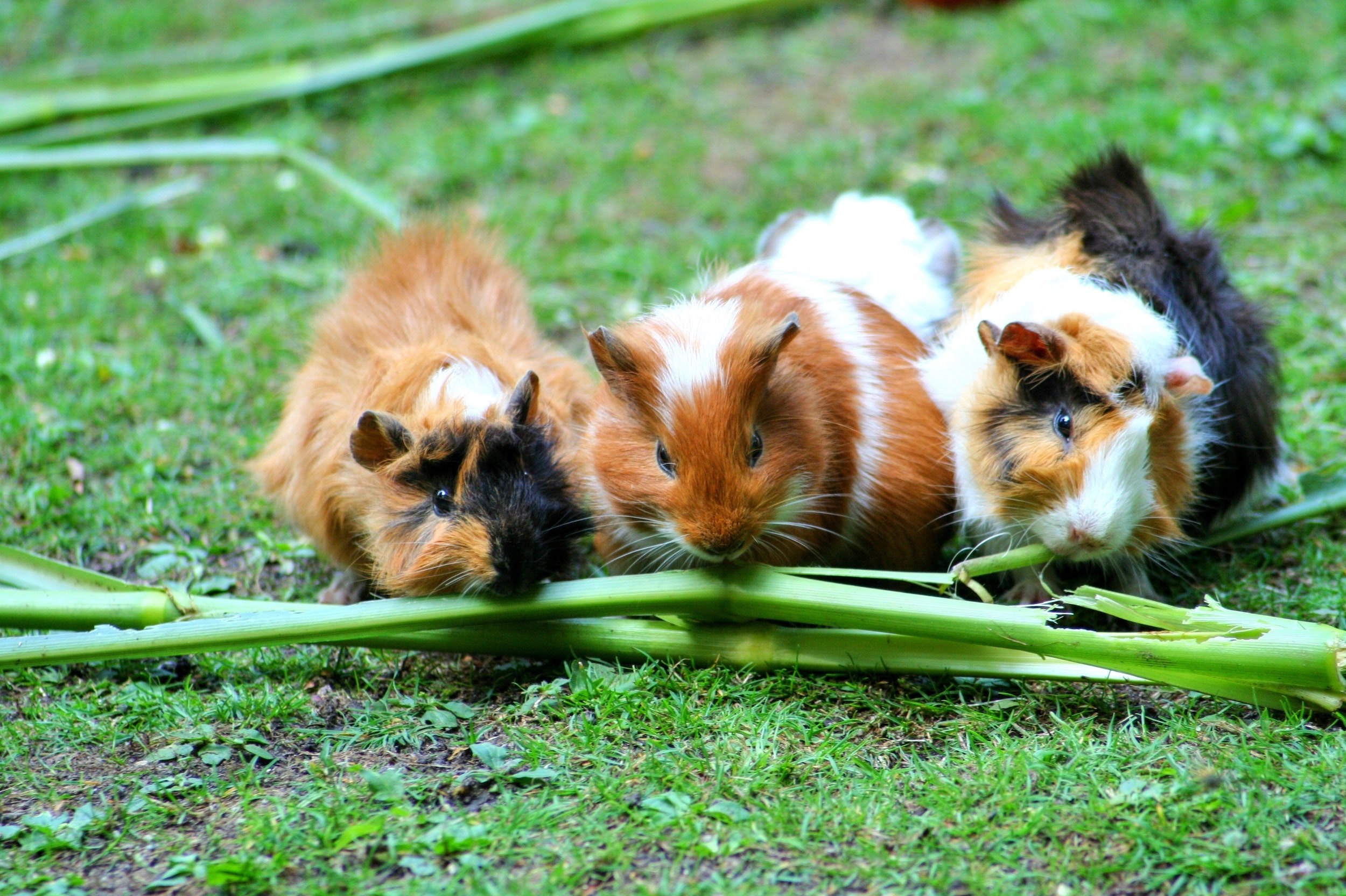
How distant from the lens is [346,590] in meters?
3.45

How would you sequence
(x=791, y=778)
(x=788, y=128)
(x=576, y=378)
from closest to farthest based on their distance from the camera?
(x=791, y=778) < (x=576, y=378) < (x=788, y=128)

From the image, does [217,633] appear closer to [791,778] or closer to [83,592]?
[83,592]

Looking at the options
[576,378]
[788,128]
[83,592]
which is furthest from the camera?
[788,128]

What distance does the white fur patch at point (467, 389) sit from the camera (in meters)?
2.99

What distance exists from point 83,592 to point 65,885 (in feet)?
3.01

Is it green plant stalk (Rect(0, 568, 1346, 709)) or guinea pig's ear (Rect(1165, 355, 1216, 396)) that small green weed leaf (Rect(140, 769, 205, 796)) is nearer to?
green plant stalk (Rect(0, 568, 1346, 709))

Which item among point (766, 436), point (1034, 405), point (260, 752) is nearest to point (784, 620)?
point (766, 436)

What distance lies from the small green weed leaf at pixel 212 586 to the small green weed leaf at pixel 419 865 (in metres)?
1.40

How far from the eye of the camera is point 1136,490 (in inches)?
111

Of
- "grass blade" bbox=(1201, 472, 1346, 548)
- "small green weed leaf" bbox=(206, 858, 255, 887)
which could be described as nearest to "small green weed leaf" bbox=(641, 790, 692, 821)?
"small green weed leaf" bbox=(206, 858, 255, 887)

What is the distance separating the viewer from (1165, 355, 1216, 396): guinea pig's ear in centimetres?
285

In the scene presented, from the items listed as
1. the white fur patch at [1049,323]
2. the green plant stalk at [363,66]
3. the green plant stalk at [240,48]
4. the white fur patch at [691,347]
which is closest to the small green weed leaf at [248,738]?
the white fur patch at [691,347]

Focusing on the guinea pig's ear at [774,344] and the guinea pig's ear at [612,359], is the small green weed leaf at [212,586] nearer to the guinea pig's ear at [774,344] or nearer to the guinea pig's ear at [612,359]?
the guinea pig's ear at [612,359]

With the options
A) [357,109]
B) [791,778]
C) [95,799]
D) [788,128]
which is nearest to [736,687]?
[791,778]
